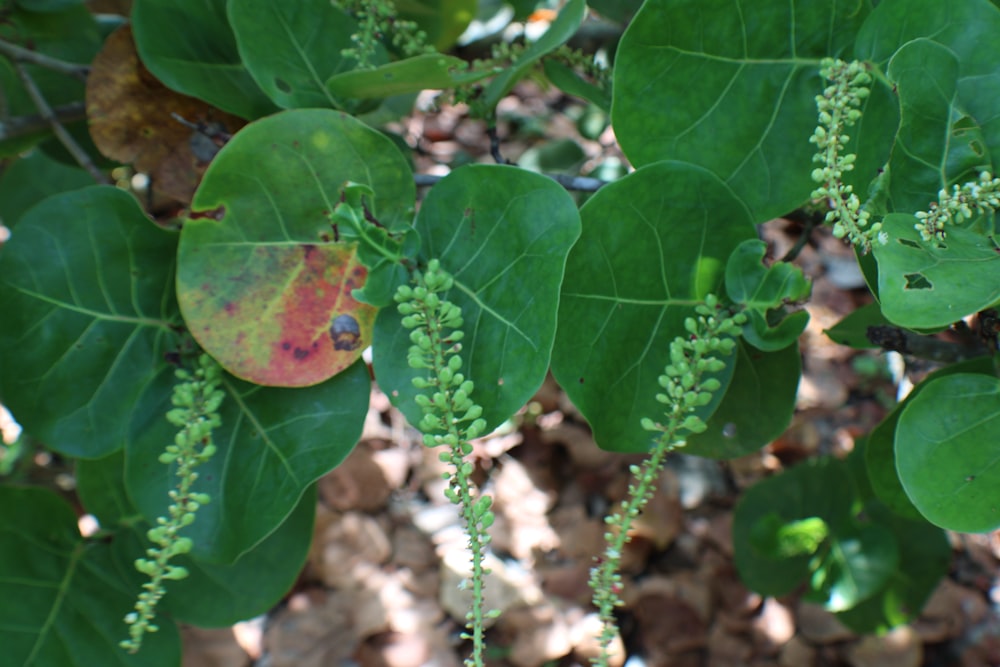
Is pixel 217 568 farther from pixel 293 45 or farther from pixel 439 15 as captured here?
pixel 439 15

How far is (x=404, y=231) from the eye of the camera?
103 cm

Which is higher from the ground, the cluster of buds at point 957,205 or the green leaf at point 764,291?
the cluster of buds at point 957,205

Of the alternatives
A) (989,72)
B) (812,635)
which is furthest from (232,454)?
(812,635)

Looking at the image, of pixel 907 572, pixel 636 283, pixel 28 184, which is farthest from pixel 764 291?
pixel 28 184

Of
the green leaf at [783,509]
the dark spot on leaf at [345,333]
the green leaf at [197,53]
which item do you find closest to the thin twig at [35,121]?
the green leaf at [197,53]

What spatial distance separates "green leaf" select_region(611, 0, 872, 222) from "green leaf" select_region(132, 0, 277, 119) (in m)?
0.57

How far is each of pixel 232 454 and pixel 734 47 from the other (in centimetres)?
84

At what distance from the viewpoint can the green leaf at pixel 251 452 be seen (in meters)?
1.09

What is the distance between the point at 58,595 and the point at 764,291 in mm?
1195

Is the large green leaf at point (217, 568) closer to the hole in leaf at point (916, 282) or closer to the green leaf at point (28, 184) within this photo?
the green leaf at point (28, 184)

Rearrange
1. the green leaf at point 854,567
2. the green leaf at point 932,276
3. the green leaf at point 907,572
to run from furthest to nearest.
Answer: the green leaf at point 907,572 → the green leaf at point 854,567 → the green leaf at point 932,276

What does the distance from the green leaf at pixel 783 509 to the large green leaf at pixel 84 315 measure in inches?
46.3

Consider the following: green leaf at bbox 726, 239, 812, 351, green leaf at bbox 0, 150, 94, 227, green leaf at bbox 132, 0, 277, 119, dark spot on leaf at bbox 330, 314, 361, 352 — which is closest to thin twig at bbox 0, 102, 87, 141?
green leaf at bbox 0, 150, 94, 227

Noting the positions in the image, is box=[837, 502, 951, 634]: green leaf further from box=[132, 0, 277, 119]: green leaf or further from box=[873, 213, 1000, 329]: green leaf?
box=[132, 0, 277, 119]: green leaf
